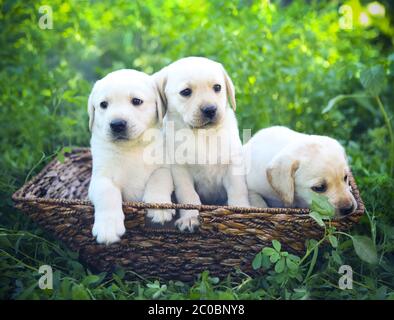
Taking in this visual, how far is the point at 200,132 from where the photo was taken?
3.05 m

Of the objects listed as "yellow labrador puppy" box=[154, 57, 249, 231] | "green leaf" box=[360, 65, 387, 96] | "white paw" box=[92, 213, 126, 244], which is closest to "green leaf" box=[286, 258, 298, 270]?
"yellow labrador puppy" box=[154, 57, 249, 231]

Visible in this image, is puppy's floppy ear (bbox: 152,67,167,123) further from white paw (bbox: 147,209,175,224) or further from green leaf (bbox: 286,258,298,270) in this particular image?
green leaf (bbox: 286,258,298,270)

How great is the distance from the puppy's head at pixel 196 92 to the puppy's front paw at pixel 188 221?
49 cm

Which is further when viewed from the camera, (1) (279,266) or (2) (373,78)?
(2) (373,78)

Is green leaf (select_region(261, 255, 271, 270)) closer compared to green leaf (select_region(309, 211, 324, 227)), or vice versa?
green leaf (select_region(309, 211, 324, 227))

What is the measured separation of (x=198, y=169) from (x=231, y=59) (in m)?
1.14

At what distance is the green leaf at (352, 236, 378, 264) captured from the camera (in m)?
2.64

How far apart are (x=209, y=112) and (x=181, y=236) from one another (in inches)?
26.5

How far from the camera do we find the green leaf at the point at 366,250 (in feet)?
8.66

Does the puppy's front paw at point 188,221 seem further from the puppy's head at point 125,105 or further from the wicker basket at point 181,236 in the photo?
the puppy's head at point 125,105

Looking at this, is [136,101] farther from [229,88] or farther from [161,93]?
[229,88]

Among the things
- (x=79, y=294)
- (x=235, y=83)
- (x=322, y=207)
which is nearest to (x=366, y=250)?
(x=322, y=207)

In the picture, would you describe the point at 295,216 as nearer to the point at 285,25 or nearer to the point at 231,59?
the point at 231,59

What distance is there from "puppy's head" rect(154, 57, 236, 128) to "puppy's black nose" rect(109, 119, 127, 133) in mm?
324
